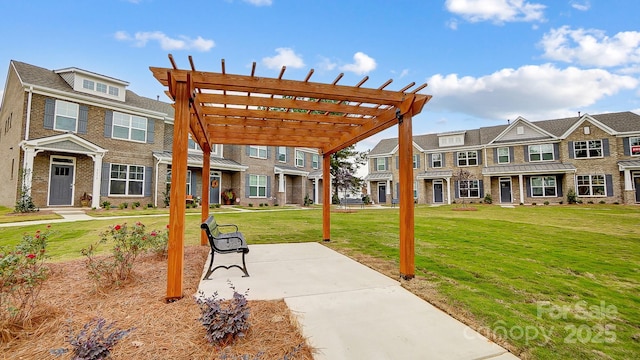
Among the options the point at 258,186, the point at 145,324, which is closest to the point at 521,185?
the point at 258,186

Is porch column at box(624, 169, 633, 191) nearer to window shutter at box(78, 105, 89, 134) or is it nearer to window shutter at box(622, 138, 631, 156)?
window shutter at box(622, 138, 631, 156)

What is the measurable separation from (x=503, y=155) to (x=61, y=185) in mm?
31421

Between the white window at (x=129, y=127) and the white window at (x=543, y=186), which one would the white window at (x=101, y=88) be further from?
the white window at (x=543, y=186)

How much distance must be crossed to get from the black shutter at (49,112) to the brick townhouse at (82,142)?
4cm

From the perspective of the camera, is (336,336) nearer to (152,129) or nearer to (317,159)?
(152,129)

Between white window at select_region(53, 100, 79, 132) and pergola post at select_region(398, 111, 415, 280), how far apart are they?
55.8 feet

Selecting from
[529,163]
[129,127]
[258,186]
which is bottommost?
[258,186]

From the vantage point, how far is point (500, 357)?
2.24 meters

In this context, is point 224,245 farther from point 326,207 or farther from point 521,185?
point 521,185

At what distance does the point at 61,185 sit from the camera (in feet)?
44.2

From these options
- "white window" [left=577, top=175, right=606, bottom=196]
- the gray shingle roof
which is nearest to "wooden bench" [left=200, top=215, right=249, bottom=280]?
the gray shingle roof

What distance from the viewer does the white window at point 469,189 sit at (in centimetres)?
2472

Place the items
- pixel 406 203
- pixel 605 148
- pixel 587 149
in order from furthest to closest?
pixel 587 149 < pixel 605 148 < pixel 406 203

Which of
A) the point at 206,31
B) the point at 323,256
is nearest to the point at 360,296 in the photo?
the point at 323,256
